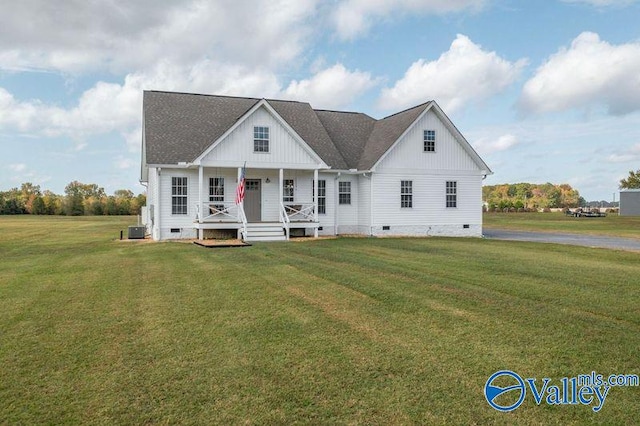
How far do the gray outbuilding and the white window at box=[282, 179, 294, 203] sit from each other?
60.4 metres

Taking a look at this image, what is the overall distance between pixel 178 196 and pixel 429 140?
42.8ft

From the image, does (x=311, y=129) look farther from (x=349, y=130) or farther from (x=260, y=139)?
(x=260, y=139)

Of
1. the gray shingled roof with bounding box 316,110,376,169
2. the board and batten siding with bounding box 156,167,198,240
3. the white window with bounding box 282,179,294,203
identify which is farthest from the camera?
the gray shingled roof with bounding box 316,110,376,169

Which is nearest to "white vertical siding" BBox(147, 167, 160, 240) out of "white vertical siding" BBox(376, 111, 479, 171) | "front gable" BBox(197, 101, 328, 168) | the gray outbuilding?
"front gable" BBox(197, 101, 328, 168)

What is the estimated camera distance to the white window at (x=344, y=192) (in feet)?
81.6

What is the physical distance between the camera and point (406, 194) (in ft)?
81.0

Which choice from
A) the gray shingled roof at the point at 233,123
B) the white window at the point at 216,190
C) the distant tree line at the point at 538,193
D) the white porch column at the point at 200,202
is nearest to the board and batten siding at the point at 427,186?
the gray shingled roof at the point at 233,123

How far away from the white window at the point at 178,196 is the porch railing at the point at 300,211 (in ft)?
15.3

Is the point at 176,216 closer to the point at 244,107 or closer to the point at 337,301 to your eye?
the point at 244,107

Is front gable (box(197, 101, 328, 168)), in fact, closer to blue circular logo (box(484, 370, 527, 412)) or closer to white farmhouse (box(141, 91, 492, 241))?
white farmhouse (box(141, 91, 492, 241))

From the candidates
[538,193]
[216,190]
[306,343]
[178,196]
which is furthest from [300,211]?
[538,193]

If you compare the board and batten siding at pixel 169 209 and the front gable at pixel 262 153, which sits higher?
the front gable at pixel 262 153

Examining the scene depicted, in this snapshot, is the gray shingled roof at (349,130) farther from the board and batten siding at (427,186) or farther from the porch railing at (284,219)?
the porch railing at (284,219)

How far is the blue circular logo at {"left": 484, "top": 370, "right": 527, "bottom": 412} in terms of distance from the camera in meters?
4.30
